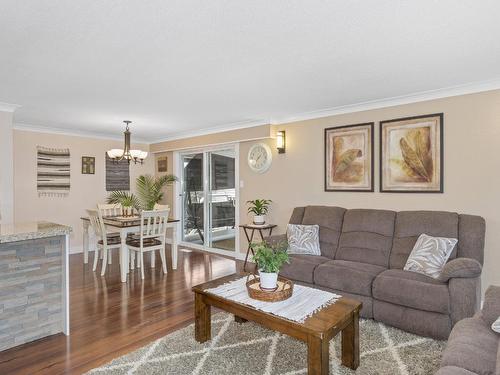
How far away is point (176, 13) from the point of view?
75.4 inches

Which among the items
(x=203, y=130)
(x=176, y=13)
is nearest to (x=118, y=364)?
(x=176, y=13)

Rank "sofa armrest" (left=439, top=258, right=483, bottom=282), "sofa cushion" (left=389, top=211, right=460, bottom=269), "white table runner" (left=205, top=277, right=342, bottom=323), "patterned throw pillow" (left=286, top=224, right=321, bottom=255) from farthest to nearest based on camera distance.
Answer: "patterned throw pillow" (left=286, top=224, right=321, bottom=255), "sofa cushion" (left=389, top=211, right=460, bottom=269), "sofa armrest" (left=439, top=258, right=483, bottom=282), "white table runner" (left=205, top=277, right=342, bottom=323)

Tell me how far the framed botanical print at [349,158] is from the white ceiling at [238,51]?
39 cm

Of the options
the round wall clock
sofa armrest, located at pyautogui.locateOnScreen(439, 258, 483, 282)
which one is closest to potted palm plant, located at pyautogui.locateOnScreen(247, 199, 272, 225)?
the round wall clock

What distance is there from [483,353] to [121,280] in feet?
12.5

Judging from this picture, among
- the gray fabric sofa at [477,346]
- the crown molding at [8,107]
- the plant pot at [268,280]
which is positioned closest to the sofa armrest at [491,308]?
the gray fabric sofa at [477,346]

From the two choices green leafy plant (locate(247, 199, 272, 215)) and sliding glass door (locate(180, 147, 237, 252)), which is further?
sliding glass door (locate(180, 147, 237, 252))

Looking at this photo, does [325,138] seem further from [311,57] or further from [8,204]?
[8,204]

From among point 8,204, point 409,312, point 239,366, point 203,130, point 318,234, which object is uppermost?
point 203,130

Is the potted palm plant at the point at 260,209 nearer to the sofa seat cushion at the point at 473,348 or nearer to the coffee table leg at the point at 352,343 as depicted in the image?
the coffee table leg at the point at 352,343

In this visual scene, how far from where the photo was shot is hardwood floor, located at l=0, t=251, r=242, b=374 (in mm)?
2326

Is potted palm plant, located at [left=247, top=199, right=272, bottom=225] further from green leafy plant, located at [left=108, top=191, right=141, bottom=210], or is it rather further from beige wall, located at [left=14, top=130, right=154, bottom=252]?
beige wall, located at [left=14, top=130, right=154, bottom=252]

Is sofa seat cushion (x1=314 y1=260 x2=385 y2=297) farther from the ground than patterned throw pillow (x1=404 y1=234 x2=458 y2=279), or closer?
closer

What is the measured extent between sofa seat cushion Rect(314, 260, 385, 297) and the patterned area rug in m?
0.35
